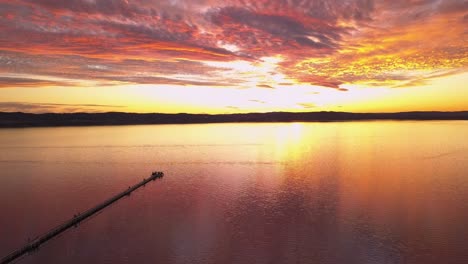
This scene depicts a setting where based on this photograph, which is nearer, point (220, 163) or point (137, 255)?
point (137, 255)

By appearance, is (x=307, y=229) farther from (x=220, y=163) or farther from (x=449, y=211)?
(x=220, y=163)

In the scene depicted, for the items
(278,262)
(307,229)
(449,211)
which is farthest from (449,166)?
(278,262)

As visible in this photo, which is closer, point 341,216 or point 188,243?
point 188,243

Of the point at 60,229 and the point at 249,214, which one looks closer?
the point at 60,229

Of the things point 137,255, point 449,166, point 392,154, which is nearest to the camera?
point 137,255

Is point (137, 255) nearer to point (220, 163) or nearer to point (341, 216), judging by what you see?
point (341, 216)

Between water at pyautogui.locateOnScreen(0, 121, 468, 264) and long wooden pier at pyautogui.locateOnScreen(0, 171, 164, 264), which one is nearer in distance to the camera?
water at pyautogui.locateOnScreen(0, 121, 468, 264)

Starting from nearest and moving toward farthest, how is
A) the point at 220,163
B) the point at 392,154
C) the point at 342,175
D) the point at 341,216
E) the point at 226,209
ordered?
the point at 341,216 → the point at 226,209 → the point at 342,175 → the point at 220,163 → the point at 392,154

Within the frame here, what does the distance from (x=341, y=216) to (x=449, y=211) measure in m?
9.20

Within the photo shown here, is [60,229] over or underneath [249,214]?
underneath

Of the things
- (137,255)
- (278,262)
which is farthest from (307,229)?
(137,255)

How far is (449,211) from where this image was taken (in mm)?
28188

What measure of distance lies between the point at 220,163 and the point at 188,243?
3601cm

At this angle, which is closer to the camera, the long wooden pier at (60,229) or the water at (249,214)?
the water at (249,214)
